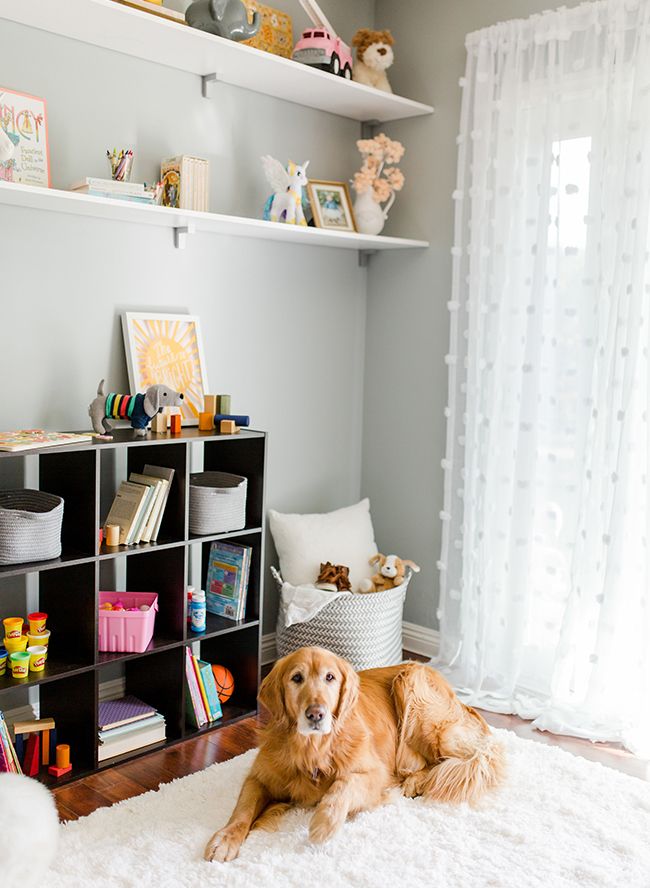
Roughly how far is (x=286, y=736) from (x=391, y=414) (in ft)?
5.49

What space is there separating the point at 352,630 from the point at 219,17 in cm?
201

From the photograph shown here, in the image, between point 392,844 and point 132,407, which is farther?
point 132,407

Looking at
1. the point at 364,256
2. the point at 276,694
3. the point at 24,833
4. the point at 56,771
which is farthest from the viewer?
the point at 364,256

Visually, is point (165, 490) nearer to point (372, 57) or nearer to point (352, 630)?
point (352, 630)

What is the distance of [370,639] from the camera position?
319 centimetres

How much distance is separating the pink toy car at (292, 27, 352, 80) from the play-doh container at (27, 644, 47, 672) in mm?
2105

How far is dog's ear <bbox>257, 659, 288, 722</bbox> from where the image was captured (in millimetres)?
2293

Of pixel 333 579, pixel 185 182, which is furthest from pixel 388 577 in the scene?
pixel 185 182

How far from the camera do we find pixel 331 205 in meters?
3.39

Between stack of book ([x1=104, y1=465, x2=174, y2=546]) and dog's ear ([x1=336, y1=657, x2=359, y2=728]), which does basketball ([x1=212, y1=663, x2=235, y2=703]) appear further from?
dog's ear ([x1=336, y1=657, x2=359, y2=728])

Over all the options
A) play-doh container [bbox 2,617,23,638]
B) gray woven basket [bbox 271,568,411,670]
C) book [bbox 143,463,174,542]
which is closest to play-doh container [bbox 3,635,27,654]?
play-doh container [bbox 2,617,23,638]

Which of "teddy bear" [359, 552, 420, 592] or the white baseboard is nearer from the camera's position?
"teddy bear" [359, 552, 420, 592]

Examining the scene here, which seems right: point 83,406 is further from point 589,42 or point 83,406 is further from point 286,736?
point 589,42

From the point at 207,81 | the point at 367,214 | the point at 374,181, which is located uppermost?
the point at 207,81
